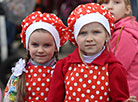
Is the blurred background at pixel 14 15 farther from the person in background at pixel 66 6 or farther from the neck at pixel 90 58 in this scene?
the neck at pixel 90 58

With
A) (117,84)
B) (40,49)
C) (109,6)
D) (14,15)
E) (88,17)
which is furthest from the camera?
(14,15)

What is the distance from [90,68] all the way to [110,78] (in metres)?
0.19

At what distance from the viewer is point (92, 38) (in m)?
2.51

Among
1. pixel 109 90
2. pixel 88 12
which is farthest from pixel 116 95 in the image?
pixel 88 12

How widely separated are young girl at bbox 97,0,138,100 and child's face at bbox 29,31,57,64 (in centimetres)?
67

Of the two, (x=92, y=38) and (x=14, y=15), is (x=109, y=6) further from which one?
(x=14, y=15)

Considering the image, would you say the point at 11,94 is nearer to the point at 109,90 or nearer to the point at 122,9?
the point at 109,90

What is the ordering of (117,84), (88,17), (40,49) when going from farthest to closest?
(40,49), (88,17), (117,84)

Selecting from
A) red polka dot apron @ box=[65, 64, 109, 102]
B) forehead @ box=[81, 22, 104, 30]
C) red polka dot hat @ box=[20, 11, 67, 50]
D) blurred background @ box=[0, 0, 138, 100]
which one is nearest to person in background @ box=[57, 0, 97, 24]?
blurred background @ box=[0, 0, 138, 100]

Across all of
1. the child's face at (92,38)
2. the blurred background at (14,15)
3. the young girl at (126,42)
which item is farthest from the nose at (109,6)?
the child's face at (92,38)

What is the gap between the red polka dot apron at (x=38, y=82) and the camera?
287cm

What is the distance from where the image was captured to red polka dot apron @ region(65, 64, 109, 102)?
247 centimetres

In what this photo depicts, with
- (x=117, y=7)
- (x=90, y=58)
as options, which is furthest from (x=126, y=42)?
(x=90, y=58)

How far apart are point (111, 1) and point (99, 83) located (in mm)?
1153
